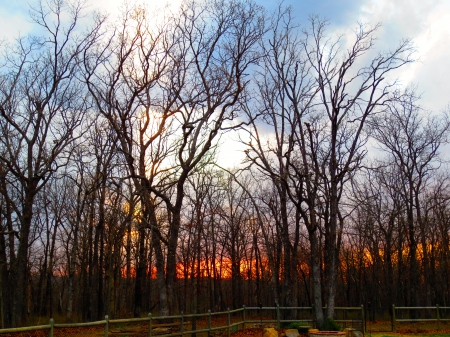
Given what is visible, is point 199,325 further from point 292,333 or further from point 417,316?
point 417,316

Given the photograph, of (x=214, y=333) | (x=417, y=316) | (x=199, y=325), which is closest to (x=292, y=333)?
(x=214, y=333)

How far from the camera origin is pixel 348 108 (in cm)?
2023

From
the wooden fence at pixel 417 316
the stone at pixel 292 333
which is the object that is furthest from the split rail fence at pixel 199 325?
the stone at pixel 292 333

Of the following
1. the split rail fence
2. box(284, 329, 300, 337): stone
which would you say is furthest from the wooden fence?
box(284, 329, 300, 337): stone

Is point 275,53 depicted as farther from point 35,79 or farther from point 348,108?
point 35,79

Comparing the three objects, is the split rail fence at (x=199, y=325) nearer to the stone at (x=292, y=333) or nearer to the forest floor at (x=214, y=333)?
the forest floor at (x=214, y=333)

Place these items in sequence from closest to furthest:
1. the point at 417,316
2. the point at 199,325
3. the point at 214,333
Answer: the point at 214,333
the point at 199,325
the point at 417,316

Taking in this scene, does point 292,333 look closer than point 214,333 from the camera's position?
Yes

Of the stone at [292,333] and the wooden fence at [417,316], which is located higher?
the stone at [292,333]

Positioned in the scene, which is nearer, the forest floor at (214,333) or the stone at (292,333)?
the forest floor at (214,333)

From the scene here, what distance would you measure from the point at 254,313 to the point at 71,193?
17.2m

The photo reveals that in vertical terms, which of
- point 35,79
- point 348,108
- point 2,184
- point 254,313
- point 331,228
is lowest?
point 254,313

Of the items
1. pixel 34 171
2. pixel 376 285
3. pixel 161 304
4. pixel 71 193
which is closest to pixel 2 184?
pixel 34 171

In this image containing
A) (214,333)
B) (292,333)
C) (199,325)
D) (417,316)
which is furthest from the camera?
(417,316)
